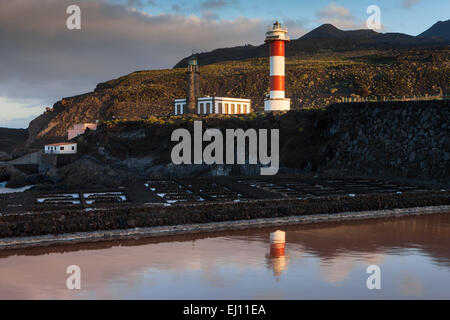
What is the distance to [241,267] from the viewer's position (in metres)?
14.5

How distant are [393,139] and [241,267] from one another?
30.1 metres

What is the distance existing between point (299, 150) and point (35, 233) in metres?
33.0

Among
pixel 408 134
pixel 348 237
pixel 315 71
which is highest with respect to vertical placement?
pixel 315 71

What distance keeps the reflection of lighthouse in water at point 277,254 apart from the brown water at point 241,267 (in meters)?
0.03

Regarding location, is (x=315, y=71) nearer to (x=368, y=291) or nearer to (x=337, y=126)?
(x=337, y=126)

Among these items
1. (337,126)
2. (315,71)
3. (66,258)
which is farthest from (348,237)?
(315,71)

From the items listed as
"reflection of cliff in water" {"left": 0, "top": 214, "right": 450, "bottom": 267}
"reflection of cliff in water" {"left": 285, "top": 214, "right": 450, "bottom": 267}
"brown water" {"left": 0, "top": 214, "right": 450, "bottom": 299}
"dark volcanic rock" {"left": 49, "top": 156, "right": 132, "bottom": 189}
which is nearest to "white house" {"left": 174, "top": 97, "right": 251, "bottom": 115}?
"dark volcanic rock" {"left": 49, "top": 156, "right": 132, "bottom": 189}

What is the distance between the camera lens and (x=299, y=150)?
4819 cm

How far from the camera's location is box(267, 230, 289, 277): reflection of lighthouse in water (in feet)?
47.1

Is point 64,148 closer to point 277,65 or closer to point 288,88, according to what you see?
point 277,65

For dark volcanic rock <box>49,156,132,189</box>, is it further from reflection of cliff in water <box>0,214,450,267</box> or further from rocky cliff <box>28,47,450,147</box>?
rocky cliff <box>28,47,450,147</box>
